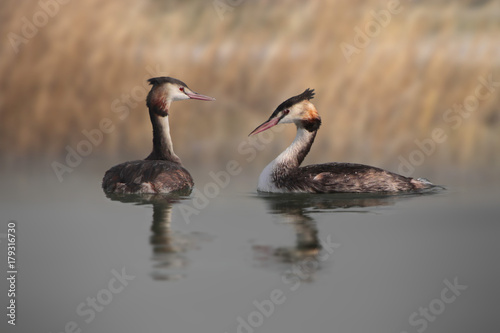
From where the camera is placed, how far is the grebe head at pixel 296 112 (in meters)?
9.59

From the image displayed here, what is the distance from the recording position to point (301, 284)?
5.47 m

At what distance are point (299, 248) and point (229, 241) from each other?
0.62 metres

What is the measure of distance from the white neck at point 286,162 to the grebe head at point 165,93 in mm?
1252

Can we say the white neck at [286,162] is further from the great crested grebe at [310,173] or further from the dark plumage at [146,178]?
the dark plumage at [146,178]

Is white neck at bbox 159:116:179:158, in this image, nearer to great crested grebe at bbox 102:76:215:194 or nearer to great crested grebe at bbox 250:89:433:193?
great crested grebe at bbox 102:76:215:194

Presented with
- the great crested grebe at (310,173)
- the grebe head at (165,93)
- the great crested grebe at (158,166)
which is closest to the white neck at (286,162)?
the great crested grebe at (310,173)

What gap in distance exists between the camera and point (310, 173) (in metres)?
9.28

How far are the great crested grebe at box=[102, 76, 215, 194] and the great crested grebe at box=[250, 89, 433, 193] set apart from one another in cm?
96

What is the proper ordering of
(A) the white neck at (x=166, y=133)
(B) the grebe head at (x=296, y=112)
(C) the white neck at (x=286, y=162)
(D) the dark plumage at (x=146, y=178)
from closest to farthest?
(D) the dark plumage at (x=146, y=178) < (C) the white neck at (x=286, y=162) < (B) the grebe head at (x=296, y=112) < (A) the white neck at (x=166, y=133)

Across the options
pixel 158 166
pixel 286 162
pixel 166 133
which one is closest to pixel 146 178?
pixel 158 166

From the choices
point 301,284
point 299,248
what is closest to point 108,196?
point 299,248

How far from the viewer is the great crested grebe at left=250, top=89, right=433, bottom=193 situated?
921 cm

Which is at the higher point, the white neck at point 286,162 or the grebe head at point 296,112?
the grebe head at point 296,112

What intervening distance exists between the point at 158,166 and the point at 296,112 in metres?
1.63
